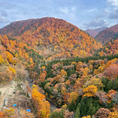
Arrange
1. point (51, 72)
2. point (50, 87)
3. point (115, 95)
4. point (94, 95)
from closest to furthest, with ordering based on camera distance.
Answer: point (115, 95)
point (94, 95)
point (50, 87)
point (51, 72)

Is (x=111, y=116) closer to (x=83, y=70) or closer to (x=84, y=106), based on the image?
(x=84, y=106)

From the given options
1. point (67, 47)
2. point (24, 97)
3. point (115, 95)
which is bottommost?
point (24, 97)

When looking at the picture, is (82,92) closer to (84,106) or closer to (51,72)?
(84,106)

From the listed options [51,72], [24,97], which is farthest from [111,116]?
[51,72]

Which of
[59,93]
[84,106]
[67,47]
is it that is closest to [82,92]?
[84,106]

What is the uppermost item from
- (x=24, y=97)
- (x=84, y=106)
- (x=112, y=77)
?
(x=112, y=77)

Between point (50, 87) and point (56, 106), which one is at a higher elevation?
point (50, 87)

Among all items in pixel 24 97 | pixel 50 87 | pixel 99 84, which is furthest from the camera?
pixel 50 87

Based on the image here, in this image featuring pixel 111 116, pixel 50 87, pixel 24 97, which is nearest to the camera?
pixel 111 116

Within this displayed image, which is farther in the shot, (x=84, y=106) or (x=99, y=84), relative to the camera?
(x=99, y=84)
